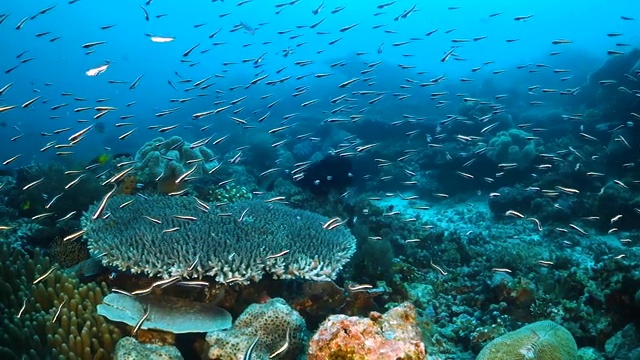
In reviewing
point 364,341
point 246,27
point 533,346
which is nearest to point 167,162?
point 246,27

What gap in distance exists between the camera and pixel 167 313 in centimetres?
522

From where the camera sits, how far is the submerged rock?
4906mm

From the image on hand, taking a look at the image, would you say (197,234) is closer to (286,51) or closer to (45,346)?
(45,346)

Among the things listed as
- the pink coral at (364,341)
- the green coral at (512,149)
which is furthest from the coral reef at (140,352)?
the green coral at (512,149)

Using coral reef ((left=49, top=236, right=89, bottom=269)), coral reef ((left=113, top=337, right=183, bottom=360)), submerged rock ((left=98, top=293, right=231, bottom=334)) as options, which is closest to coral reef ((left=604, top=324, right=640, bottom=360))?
submerged rock ((left=98, top=293, right=231, bottom=334))

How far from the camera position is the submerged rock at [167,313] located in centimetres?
491

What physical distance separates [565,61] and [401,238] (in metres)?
50.7

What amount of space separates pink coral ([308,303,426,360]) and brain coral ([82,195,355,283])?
214 centimetres

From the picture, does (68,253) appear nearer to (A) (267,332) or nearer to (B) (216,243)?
(B) (216,243)

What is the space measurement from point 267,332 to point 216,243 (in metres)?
1.72

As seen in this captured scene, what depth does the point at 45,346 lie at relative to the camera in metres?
4.47

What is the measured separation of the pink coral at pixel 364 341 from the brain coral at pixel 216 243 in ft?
7.02

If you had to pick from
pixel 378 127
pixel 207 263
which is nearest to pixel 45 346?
pixel 207 263

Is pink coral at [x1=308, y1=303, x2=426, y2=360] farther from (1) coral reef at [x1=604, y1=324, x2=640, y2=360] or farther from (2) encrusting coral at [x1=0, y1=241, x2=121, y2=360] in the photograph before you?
(1) coral reef at [x1=604, y1=324, x2=640, y2=360]
